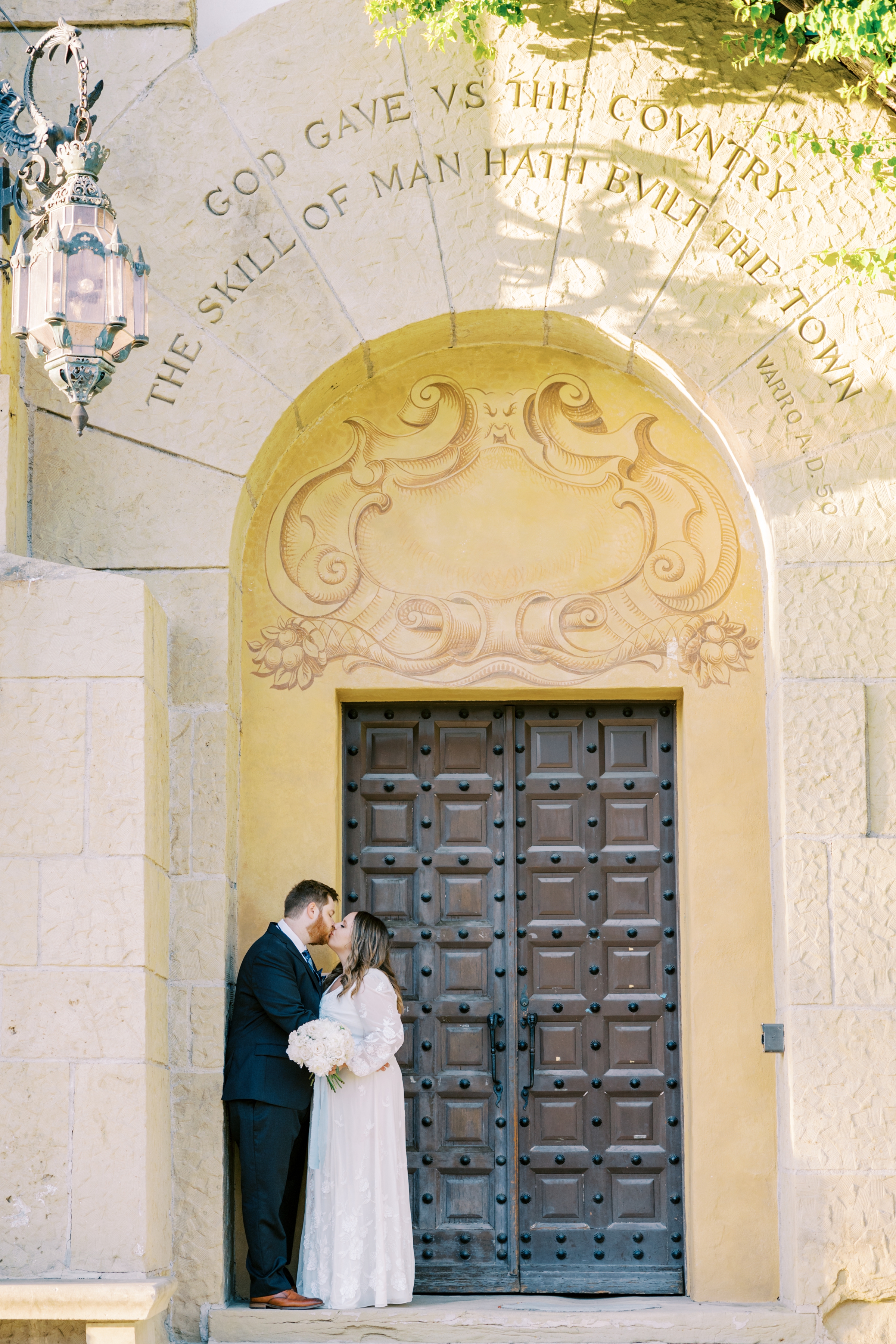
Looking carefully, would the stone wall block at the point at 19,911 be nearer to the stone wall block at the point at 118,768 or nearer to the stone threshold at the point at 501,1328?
the stone wall block at the point at 118,768

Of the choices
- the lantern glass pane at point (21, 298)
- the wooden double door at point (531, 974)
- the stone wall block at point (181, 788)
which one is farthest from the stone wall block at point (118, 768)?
the lantern glass pane at point (21, 298)

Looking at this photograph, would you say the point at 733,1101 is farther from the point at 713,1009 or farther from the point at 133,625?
the point at 133,625

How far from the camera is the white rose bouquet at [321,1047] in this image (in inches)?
232

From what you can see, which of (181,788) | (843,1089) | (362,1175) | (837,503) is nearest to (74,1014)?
(181,788)

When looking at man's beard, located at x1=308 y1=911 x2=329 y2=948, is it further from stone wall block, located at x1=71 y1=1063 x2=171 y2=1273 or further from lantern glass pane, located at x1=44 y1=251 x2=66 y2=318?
lantern glass pane, located at x1=44 y1=251 x2=66 y2=318

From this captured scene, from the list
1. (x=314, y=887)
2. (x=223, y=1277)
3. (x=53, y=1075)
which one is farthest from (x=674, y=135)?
(x=223, y=1277)

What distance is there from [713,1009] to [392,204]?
3892 millimetres

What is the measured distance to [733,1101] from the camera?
6285mm

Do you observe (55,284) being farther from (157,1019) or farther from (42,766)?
(157,1019)

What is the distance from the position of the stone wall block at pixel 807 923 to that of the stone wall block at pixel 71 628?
2.85m

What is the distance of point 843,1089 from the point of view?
19.5ft

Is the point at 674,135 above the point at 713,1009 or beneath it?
above

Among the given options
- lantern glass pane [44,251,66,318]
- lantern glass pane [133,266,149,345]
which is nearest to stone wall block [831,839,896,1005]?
lantern glass pane [133,266,149,345]

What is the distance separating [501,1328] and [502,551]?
3.37 metres
